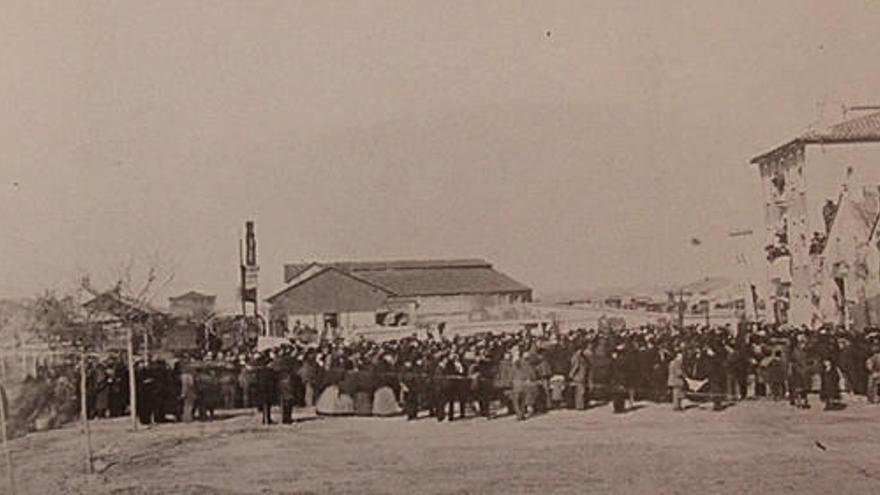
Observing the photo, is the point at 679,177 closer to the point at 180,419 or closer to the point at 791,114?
the point at 791,114

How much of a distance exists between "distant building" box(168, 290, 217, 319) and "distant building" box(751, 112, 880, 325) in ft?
3.49

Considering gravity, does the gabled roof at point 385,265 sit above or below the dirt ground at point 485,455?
above

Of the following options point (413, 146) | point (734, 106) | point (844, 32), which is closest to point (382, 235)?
point (413, 146)

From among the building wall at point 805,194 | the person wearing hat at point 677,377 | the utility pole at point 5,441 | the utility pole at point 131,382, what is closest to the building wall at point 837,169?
the building wall at point 805,194

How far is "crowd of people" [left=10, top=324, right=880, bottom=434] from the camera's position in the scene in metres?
2.23

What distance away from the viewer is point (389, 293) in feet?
7.30

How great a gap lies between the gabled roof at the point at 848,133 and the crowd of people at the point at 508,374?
1.18ft

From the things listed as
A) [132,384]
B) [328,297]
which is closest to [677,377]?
[328,297]

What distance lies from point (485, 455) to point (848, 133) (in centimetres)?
91

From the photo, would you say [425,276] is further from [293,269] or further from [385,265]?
[293,269]

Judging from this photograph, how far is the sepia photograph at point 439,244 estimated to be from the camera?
2203mm

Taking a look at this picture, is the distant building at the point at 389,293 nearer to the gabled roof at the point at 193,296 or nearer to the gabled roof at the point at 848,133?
the gabled roof at the point at 193,296

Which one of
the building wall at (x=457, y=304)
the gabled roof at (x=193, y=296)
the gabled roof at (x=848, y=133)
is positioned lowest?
the building wall at (x=457, y=304)

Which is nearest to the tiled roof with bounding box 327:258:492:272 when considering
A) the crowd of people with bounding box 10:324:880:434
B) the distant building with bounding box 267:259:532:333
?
the distant building with bounding box 267:259:532:333
